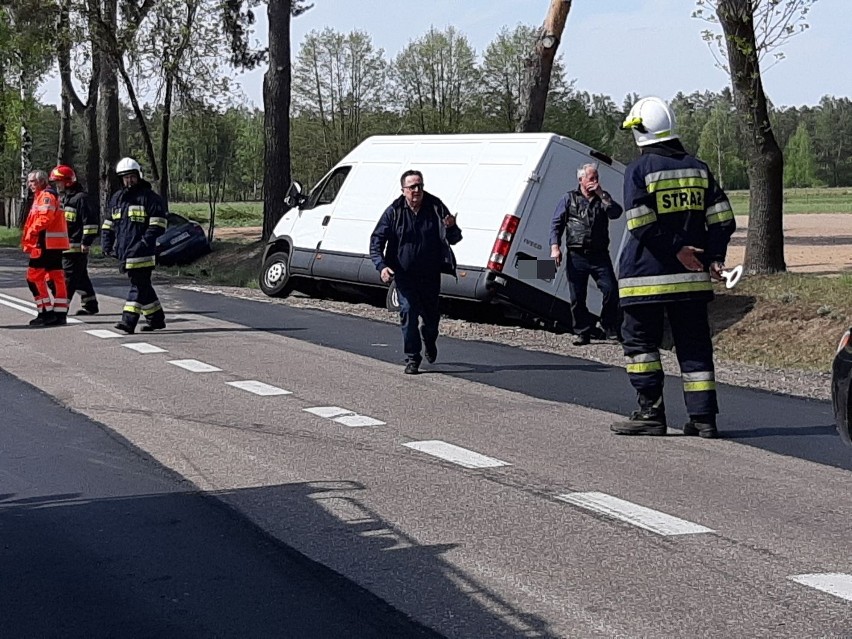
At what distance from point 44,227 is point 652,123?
873cm

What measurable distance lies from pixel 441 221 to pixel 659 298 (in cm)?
335

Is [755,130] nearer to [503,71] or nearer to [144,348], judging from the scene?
Answer: [144,348]

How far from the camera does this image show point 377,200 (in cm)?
1755

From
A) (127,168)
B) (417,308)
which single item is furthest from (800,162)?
(417,308)

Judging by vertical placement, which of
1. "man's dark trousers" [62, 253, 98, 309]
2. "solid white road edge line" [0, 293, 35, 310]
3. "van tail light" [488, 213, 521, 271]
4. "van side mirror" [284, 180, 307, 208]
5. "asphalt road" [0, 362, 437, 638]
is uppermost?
"van side mirror" [284, 180, 307, 208]

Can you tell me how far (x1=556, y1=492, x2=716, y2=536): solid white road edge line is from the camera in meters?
6.11

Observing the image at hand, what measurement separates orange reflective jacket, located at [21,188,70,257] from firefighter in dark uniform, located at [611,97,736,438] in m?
8.49

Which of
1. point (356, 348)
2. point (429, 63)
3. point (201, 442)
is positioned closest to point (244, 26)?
point (356, 348)

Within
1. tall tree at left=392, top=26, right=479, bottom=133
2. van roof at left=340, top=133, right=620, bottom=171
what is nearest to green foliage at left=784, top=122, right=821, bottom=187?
tall tree at left=392, top=26, right=479, bottom=133

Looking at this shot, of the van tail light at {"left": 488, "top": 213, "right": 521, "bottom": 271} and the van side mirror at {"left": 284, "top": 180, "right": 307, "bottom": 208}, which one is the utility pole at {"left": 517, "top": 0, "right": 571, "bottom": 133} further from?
the van tail light at {"left": 488, "top": 213, "right": 521, "bottom": 271}

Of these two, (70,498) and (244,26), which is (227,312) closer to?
(70,498)

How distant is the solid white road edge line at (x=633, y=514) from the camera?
611 cm

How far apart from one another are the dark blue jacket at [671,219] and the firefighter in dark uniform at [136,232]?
7090 millimetres

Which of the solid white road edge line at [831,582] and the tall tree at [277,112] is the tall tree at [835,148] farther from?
the solid white road edge line at [831,582]
